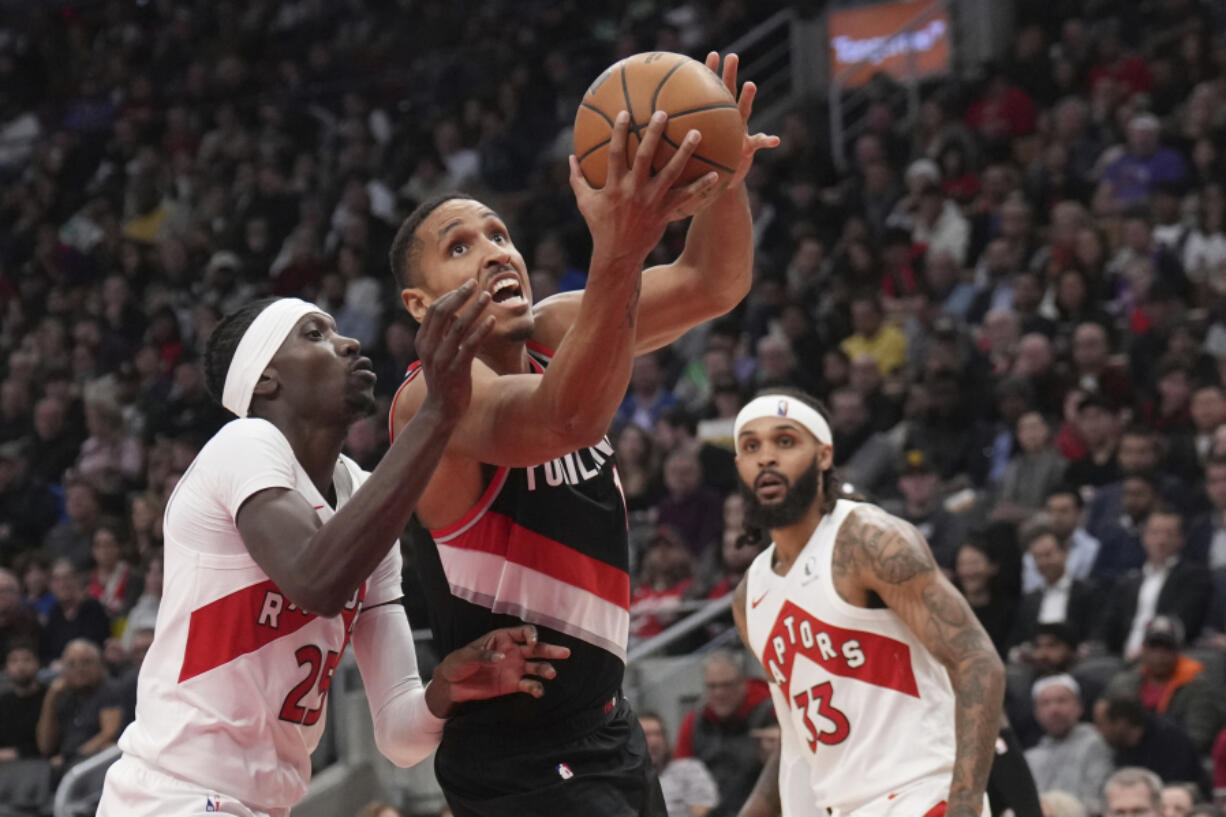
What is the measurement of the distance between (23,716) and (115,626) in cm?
143

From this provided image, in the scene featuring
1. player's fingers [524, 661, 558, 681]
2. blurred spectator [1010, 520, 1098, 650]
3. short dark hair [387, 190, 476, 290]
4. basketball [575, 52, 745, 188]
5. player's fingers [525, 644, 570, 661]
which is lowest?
blurred spectator [1010, 520, 1098, 650]

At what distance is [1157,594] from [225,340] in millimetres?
6194

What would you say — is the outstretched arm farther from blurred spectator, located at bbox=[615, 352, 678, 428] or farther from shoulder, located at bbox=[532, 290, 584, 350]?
blurred spectator, located at bbox=[615, 352, 678, 428]

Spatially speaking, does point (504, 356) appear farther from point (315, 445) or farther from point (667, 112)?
point (667, 112)

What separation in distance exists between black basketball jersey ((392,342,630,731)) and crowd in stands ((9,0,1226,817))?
13.4 ft

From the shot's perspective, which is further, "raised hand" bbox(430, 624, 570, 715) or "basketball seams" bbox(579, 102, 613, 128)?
"raised hand" bbox(430, 624, 570, 715)

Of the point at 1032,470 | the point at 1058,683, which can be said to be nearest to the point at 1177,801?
the point at 1058,683

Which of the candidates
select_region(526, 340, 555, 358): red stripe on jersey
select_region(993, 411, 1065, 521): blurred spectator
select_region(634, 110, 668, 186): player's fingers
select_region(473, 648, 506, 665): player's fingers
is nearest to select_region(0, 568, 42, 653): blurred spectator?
select_region(993, 411, 1065, 521): blurred spectator

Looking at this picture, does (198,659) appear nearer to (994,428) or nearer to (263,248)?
(994,428)

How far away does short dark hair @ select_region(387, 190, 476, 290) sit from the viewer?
13.2 feet

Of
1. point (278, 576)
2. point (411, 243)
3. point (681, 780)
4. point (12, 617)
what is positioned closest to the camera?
point (278, 576)

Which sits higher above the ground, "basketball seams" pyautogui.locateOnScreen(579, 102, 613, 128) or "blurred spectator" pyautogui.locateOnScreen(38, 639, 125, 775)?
"basketball seams" pyautogui.locateOnScreen(579, 102, 613, 128)

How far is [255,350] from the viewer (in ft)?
12.4

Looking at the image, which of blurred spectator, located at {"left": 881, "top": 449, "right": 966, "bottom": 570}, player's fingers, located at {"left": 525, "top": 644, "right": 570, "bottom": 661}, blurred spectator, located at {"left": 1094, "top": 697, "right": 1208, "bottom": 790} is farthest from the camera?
blurred spectator, located at {"left": 881, "top": 449, "right": 966, "bottom": 570}
